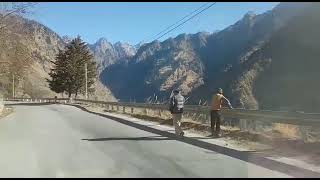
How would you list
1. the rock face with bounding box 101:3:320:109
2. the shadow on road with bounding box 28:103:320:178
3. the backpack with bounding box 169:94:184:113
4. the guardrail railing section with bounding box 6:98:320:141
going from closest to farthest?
the shadow on road with bounding box 28:103:320:178 → the guardrail railing section with bounding box 6:98:320:141 → the backpack with bounding box 169:94:184:113 → the rock face with bounding box 101:3:320:109

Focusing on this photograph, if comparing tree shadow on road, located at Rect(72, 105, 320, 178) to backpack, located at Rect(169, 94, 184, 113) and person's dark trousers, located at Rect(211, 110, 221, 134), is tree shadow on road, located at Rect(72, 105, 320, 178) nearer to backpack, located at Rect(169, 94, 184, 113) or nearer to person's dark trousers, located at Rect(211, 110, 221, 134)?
backpack, located at Rect(169, 94, 184, 113)

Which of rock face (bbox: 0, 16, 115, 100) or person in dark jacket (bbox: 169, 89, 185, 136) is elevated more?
rock face (bbox: 0, 16, 115, 100)

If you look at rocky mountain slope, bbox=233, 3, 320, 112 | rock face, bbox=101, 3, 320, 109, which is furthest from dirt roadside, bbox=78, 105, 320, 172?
rocky mountain slope, bbox=233, 3, 320, 112

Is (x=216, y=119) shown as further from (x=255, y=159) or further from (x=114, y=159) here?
(x=114, y=159)

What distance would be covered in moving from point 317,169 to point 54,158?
21.8ft

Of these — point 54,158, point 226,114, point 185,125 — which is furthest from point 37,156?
point 185,125

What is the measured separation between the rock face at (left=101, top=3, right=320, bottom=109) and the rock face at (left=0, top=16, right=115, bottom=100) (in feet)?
47.2

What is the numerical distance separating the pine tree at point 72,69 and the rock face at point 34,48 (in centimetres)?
325

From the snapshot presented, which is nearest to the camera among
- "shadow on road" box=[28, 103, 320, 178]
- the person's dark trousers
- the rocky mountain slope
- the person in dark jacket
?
"shadow on road" box=[28, 103, 320, 178]

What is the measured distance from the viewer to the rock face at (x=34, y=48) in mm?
39406

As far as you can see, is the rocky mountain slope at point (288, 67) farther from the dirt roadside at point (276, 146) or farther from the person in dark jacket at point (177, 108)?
the dirt roadside at point (276, 146)

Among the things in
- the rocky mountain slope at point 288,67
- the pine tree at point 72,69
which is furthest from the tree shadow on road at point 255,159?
the pine tree at point 72,69

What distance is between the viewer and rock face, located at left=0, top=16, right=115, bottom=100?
39406mm

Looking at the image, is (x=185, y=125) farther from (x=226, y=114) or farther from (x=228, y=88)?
(x=228, y=88)
